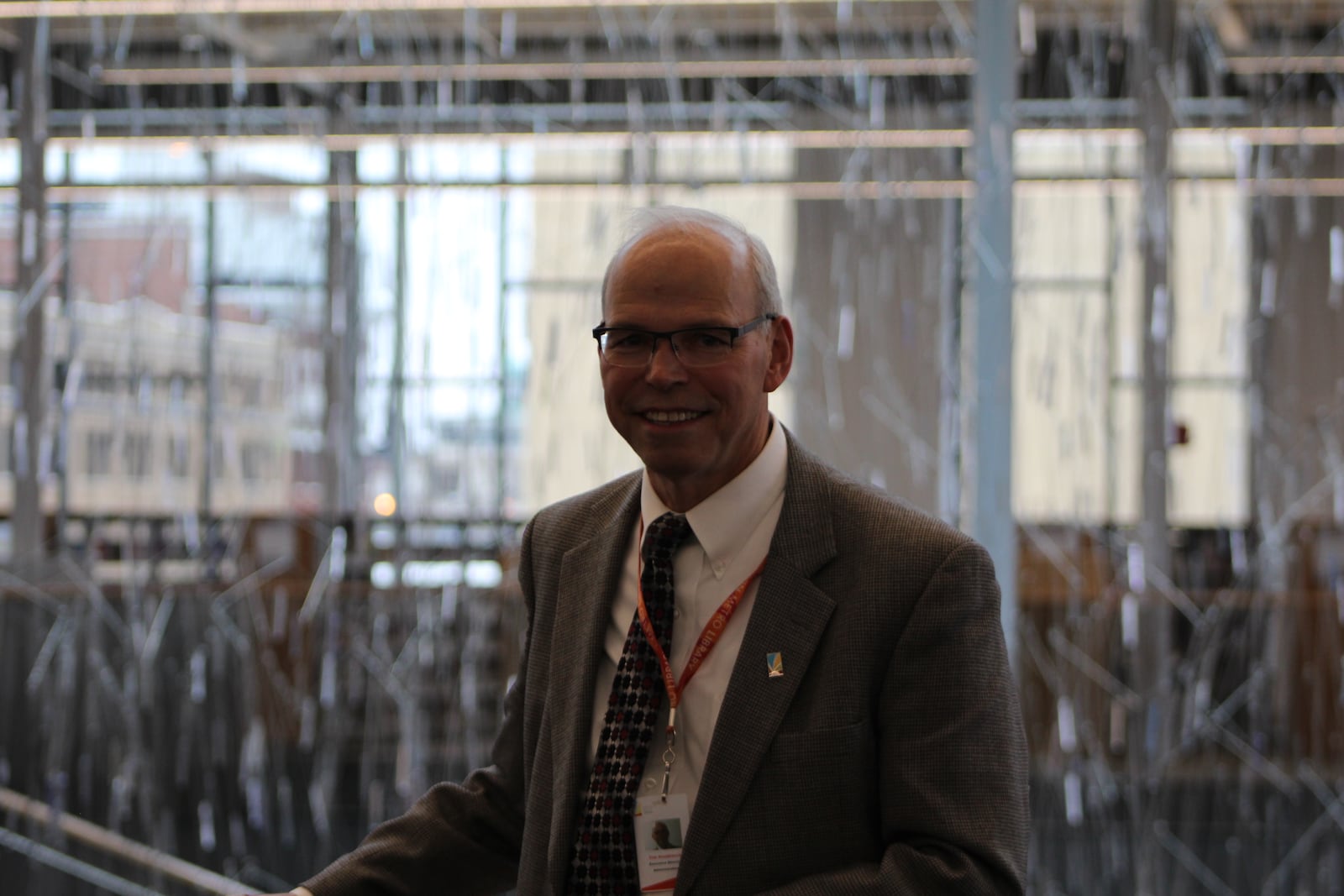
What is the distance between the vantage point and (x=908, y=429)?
345cm

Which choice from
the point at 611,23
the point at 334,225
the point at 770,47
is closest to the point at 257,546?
the point at 334,225


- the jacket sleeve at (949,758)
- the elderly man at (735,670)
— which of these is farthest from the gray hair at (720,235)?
the jacket sleeve at (949,758)

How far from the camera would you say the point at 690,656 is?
988mm

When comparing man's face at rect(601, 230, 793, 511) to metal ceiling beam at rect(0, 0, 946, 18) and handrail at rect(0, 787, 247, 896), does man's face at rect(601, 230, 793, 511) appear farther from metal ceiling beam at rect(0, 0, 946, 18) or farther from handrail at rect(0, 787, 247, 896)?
metal ceiling beam at rect(0, 0, 946, 18)

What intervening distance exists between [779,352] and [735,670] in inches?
9.8

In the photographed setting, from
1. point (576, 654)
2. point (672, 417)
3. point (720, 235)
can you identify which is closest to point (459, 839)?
point (576, 654)

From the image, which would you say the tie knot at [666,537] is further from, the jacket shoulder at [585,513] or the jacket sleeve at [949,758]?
the jacket sleeve at [949,758]

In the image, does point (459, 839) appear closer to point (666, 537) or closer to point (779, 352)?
point (666, 537)

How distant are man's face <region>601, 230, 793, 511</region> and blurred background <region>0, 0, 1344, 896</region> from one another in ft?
6.40

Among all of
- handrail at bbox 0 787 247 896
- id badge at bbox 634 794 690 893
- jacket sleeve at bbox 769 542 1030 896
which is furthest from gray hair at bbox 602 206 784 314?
handrail at bbox 0 787 247 896

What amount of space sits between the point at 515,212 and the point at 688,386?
9.00 ft

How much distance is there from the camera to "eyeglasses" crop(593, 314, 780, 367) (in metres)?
0.95

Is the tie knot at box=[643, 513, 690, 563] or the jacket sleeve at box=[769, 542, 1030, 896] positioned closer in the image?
the jacket sleeve at box=[769, 542, 1030, 896]

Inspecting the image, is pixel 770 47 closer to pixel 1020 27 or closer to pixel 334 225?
pixel 1020 27
